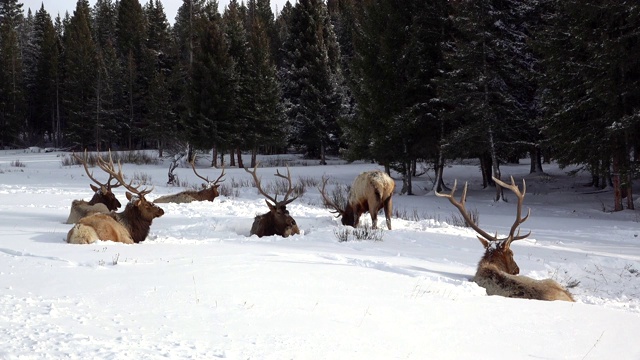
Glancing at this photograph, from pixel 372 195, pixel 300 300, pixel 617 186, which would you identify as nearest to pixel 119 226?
pixel 372 195

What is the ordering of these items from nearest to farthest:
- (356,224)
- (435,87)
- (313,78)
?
(356,224)
(435,87)
(313,78)

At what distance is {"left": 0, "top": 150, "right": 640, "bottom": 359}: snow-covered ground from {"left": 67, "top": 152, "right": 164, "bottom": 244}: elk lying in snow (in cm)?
34

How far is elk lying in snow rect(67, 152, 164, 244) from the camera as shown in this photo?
282 inches

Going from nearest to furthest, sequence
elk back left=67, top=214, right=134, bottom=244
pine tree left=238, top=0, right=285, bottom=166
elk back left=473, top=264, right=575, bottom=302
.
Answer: elk back left=473, top=264, right=575, bottom=302 < elk back left=67, top=214, right=134, bottom=244 < pine tree left=238, top=0, right=285, bottom=166

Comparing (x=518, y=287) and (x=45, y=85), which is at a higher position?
(x=45, y=85)

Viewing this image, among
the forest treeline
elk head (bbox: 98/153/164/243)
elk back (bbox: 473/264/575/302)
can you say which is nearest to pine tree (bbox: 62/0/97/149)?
the forest treeline

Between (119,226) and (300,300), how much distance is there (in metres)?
5.11

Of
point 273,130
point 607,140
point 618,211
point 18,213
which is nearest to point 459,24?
point 607,140

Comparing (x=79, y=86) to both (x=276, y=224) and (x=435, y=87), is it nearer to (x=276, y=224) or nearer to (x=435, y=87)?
(x=435, y=87)

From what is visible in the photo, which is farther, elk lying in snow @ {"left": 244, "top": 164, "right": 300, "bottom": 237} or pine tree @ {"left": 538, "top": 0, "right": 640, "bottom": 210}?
pine tree @ {"left": 538, "top": 0, "right": 640, "bottom": 210}

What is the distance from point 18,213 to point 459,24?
1451 cm

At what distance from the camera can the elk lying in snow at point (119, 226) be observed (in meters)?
7.17

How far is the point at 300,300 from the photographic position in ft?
14.0

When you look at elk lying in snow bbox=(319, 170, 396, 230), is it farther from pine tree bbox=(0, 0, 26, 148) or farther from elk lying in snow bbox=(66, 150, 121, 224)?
pine tree bbox=(0, 0, 26, 148)
